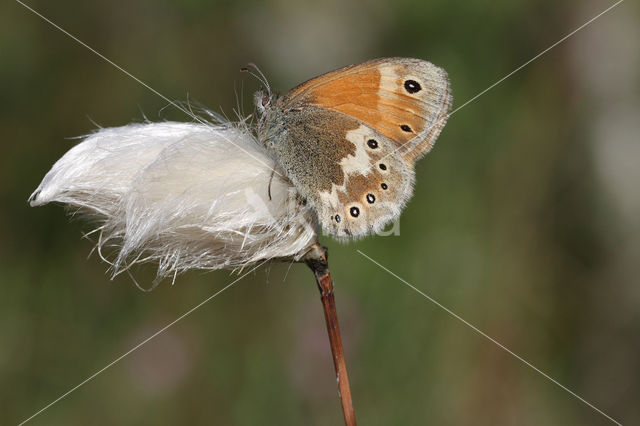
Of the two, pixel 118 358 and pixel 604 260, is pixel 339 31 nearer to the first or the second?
pixel 604 260

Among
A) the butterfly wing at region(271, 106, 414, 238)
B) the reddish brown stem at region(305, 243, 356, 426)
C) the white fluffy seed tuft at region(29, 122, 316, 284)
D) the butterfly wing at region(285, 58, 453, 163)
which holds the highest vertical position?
the butterfly wing at region(285, 58, 453, 163)

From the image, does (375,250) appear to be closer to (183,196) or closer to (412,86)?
(412,86)

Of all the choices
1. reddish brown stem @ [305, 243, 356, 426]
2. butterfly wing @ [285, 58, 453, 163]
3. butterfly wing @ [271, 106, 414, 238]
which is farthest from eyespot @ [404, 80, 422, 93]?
reddish brown stem @ [305, 243, 356, 426]

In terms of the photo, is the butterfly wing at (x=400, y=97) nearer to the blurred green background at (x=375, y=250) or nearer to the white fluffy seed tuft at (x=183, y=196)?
the white fluffy seed tuft at (x=183, y=196)

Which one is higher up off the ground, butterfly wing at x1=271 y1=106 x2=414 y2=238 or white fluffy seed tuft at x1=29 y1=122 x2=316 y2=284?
butterfly wing at x1=271 y1=106 x2=414 y2=238

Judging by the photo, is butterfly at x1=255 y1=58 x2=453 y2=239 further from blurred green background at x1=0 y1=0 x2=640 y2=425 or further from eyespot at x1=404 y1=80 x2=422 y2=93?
blurred green background at x1=0 y1=0 x2=640 y2=425

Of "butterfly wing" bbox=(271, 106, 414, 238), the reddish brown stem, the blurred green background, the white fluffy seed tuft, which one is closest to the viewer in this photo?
the reddish brown stem

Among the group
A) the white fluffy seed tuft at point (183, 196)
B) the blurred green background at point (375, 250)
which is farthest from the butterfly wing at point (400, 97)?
the blurred green background at point (375, 250)

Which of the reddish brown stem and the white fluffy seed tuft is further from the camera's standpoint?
the white fluffy seed tuft
